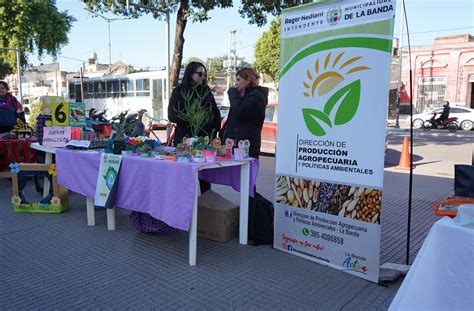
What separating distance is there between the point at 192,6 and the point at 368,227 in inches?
370

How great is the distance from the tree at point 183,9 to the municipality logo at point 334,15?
8132 mm

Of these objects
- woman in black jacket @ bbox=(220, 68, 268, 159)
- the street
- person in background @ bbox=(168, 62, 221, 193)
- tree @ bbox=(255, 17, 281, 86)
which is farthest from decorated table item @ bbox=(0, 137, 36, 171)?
tree @ bbox=(255, 17, 281, 86)

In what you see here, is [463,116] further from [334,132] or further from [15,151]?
[15,151]

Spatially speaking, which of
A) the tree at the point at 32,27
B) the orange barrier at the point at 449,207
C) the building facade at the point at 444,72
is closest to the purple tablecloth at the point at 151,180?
the orange barrier at the point at 449,207

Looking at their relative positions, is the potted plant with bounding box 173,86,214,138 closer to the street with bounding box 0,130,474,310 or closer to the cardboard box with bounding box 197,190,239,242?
the cardboard box with bounding box 197,190,239,242

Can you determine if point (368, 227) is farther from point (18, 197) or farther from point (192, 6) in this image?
point (192, 6)

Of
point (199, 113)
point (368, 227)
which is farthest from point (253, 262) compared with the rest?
point (199, 113)

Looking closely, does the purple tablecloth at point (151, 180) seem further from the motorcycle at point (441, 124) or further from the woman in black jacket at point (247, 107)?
the motorcycle at point (441, 124)

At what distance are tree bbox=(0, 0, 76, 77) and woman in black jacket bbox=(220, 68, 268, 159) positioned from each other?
647 inches

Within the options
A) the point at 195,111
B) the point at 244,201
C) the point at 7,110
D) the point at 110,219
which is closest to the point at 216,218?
the point at 244,201

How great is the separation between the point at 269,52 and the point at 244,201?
91.2 feet

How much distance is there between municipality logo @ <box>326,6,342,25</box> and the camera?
126 inches

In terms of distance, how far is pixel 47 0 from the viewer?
17938 mm

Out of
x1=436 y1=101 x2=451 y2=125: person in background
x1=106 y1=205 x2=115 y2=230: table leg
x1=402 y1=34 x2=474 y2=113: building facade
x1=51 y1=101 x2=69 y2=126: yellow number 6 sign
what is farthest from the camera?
x1=402 y1=34 x2=474 y2=113: building facade
